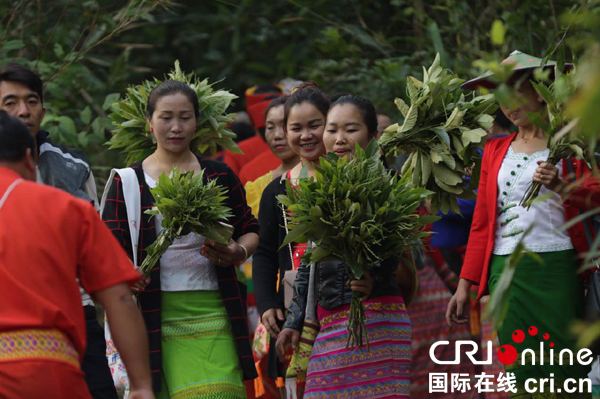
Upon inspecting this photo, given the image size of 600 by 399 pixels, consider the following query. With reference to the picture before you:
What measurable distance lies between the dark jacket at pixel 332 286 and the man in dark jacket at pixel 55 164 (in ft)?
3.25

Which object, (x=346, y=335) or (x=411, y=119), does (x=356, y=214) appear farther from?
(x=411, y=119)

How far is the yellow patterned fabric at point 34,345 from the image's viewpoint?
3482 millimetres

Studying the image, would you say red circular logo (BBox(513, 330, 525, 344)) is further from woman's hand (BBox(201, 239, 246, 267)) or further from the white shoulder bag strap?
the white shoulder bag strap

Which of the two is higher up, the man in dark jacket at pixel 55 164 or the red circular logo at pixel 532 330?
the man in dark jacket at pixel 55 164

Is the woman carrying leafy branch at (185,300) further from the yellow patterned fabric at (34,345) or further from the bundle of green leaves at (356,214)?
the yellow patterned fabric at (34,345)

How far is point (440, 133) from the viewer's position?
5.46m

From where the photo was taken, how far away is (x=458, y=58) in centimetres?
921

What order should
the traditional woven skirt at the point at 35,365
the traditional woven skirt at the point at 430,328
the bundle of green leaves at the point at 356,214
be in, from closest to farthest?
the traditional woven skirt at the point at 35,365
the bundle of green leaves at the point at 356,214
the traditional woven skirt at the point at 430,328

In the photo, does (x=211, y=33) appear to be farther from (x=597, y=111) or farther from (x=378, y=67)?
(x=597, y=111)

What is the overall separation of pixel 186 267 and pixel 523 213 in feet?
5.98

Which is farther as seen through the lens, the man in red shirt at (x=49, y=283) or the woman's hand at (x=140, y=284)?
the woman's hand at (x=140, y=284)

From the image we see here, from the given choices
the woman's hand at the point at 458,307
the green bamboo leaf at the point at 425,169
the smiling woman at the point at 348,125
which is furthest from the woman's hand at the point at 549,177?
the smiling woman at the point at 348,125

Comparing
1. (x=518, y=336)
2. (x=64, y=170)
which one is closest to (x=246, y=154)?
(x=64, y=170)

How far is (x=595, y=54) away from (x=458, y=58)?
23.9 feet
